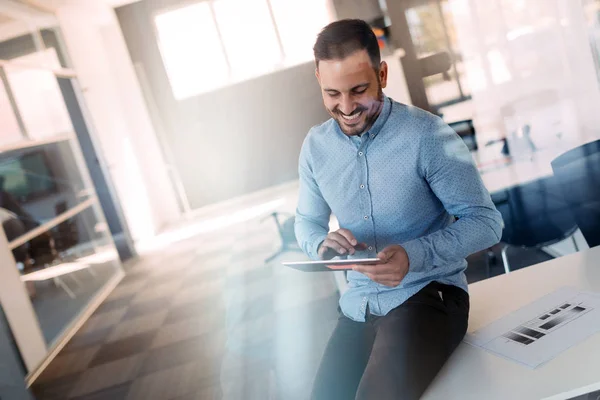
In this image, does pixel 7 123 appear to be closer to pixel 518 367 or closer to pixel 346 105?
pixel 346 105

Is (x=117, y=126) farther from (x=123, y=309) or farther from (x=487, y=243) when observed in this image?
(x=487, y=243)

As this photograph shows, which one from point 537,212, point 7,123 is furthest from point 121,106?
point 537,212

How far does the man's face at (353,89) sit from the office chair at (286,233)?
812mm

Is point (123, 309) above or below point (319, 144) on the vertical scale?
Answer: below

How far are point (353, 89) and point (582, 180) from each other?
133 centimetres

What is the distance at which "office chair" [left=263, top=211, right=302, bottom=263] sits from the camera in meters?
2.00

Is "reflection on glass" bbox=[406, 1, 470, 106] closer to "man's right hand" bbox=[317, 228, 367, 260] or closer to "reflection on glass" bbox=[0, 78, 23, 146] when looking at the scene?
"man's right hand" bbox=[317, 228, 367, 260]

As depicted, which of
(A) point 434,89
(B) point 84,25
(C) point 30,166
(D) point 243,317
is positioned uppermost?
(B) point 84,25

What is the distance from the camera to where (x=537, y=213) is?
206 centimetres

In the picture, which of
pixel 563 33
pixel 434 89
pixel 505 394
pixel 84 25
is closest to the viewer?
pixel 505 394

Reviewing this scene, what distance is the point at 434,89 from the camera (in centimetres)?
181

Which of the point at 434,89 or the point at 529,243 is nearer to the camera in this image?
the point at 434,89

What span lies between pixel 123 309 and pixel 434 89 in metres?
2.08

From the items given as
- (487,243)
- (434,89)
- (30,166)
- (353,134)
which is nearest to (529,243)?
(434,89)
